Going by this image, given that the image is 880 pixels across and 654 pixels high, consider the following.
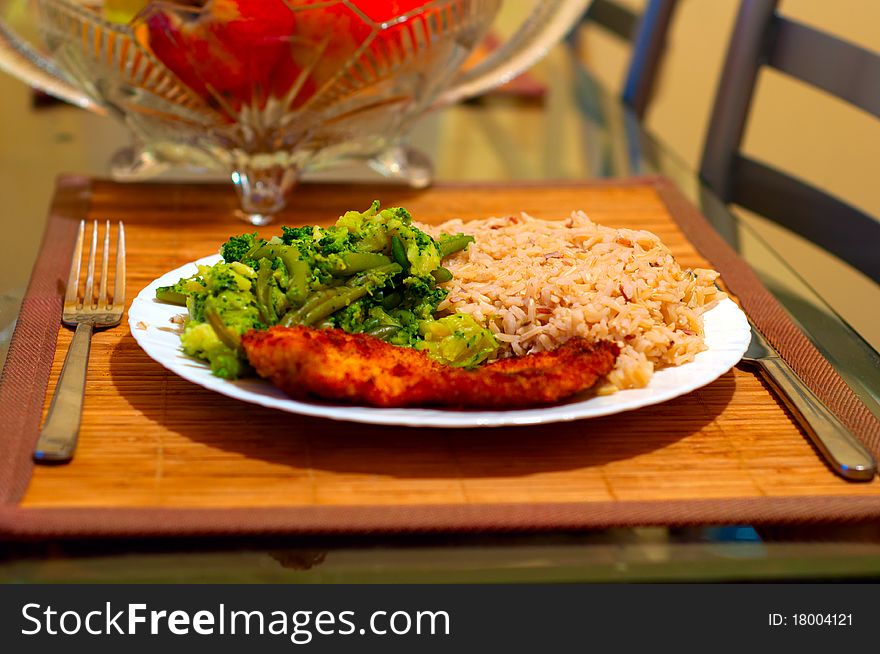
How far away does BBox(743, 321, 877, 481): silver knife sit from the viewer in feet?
3.25

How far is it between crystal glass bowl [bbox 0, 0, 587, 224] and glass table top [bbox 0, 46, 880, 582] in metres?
0.22

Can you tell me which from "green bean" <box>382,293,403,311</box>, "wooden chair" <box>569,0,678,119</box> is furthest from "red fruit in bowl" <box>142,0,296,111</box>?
"wooden chair" <box>569,0,678,119</box>

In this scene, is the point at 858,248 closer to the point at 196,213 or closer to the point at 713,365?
the point at 713,365

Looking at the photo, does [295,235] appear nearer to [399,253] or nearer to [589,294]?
[399,253]

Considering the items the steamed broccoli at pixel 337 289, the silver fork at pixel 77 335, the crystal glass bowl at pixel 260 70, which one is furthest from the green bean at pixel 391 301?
the crystal glass bowl at pixel 260 70

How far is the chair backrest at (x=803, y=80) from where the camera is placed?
1.74m

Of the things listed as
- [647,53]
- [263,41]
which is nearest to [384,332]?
[263,41]

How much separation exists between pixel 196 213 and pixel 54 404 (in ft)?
2.29

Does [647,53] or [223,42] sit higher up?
[223,42]

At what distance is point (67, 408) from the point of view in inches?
41.1

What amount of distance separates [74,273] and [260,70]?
1.31 feet

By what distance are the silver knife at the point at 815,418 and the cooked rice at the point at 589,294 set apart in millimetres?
89

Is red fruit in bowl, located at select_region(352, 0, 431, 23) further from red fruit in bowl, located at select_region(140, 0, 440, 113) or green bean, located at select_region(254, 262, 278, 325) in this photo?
green bean, located at select_region(254, 262, 278, 325)

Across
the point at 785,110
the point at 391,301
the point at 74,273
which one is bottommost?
the point at 785,110
